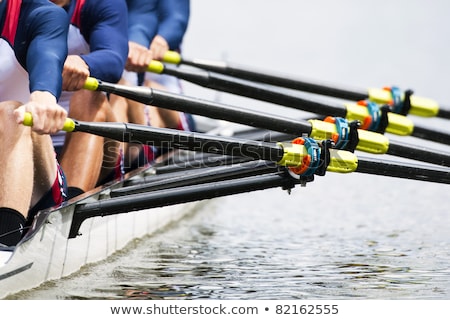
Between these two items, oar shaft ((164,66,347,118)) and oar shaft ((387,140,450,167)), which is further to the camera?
oar shaft ((164,66,347,118))

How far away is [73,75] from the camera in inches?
135

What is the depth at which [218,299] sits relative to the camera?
2764mm

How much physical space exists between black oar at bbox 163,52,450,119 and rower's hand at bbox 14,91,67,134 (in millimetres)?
2379

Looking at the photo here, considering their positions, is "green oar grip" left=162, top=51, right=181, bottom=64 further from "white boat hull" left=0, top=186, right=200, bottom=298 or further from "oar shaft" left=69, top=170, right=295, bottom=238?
"oar shaft" left=69, top=170, right=295, bottom=238

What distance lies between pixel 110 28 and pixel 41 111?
4.22ft

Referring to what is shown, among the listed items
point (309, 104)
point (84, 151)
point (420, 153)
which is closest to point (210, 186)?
point (84, 151)

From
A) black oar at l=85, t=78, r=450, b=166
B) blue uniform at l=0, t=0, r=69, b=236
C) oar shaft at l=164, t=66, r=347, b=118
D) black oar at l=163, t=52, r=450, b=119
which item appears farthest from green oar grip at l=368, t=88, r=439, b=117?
blue uniform at l=0, t=0, r=69, b=236

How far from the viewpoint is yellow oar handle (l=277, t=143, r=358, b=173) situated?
3.20 metres

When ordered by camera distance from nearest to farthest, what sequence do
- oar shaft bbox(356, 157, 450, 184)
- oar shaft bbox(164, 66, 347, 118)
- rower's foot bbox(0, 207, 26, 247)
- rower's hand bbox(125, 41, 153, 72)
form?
1. rower's foot bbox(0, 207, 26, 247)
2. oar shaft bbox(356, 157, 450, 184)
3. oar shaft bbox(164, 66, 347, 118)
4. rower's hand bbox(125, 41, 153, 72)

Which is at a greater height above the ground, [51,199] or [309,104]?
[309,104]

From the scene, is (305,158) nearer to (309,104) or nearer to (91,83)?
(91,83)

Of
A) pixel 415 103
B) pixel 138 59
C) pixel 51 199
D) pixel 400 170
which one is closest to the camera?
pixel 51 199

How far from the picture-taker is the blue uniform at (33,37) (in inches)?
119

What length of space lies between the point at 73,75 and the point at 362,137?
111cm
